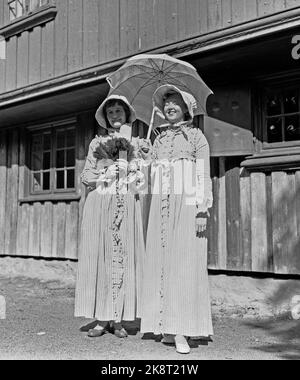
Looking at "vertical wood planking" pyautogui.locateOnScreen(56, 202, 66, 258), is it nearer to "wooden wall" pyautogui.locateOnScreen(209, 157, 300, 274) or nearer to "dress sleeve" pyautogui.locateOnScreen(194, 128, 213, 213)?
"wooden wall" pyautogui.locateOnScreen(209, 157, 300, 274)

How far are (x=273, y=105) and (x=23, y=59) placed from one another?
4022 mm

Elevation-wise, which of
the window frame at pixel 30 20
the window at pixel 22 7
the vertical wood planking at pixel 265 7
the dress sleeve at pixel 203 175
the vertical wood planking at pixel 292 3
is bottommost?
the dress sleeve at pixel 203 175

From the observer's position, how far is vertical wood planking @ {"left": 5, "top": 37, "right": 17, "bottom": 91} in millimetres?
7207

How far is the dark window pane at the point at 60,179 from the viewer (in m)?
7.57

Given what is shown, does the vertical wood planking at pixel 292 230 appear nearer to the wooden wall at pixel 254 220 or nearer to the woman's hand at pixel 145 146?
the wooden wall at pixel 254 220

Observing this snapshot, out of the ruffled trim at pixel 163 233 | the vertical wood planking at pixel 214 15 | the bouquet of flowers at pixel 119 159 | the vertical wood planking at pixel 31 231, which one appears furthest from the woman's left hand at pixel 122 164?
the vertical wood planking at pixel 31 231

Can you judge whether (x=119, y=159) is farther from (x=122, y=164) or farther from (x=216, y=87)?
(x=216, y=87)

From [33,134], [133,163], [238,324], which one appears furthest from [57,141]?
[238,324]

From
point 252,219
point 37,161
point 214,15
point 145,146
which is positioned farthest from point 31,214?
point 214,15

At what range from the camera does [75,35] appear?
6.35 meters

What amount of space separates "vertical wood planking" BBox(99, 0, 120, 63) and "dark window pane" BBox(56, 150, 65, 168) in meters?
2.17

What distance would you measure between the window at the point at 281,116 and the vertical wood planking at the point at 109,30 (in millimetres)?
2014
